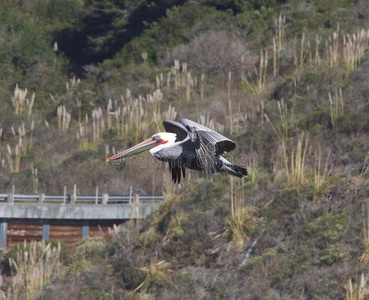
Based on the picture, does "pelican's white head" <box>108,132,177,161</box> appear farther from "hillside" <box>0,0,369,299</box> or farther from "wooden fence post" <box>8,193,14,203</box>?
"wooden fence post" <box>8,193,14,203</box>

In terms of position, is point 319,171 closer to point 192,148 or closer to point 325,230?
point 325,230

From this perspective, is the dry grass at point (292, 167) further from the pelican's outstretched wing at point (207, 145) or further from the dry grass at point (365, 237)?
the pelican's outstretched wing at point (207, 145)

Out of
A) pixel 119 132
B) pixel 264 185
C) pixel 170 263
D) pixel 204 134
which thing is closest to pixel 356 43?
pixel 119 132

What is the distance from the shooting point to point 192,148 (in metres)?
11.9

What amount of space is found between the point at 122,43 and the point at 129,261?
21758mm

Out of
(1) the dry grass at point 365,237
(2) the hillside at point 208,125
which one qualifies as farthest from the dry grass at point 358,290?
(1) the dry grass at point 365,237

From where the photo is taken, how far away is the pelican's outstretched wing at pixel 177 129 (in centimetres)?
1232

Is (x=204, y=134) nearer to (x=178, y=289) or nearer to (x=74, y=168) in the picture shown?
(x=178, y=289)

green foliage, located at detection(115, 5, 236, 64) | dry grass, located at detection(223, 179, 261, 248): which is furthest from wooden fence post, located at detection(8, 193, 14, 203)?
green foliage, located at detection(115, 5, 236, 64)

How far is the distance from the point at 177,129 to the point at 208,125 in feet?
43.5

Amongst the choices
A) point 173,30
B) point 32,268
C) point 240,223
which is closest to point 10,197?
point 32,268

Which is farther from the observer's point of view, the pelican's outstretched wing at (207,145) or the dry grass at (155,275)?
the dry grass at (155,275)

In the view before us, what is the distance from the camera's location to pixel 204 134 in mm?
11672

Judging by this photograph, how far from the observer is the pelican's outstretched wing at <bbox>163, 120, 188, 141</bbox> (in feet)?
40.4
